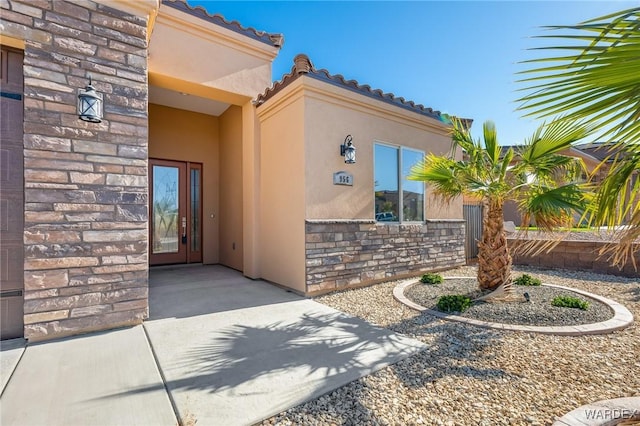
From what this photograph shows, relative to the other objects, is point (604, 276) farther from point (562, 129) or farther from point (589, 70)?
point (589, 70)

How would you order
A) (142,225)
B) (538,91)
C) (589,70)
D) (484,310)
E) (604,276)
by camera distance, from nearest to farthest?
1. (589,70)
2. (538,91)
3. (142,225)
4. (484,310)
5. (604,276)

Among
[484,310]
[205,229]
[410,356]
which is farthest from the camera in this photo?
[205,229]

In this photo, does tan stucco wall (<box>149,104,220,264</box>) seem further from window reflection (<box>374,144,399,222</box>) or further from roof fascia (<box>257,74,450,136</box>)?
window reflection (<box>374,144,399,222</box>)

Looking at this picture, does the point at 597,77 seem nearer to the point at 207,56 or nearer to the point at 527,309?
the point at 527,309

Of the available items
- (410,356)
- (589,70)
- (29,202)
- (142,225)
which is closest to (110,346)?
(142,225)

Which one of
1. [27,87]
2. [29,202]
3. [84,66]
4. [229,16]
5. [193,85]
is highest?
[229,16]

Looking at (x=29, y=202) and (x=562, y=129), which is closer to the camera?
(x=29, y=202)

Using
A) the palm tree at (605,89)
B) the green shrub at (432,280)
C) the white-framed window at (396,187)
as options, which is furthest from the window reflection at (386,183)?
the palm tree at (605,89)

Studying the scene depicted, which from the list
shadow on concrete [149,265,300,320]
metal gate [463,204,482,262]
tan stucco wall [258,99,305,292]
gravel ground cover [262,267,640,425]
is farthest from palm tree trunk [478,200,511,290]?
metal gate [463,204,482,262]

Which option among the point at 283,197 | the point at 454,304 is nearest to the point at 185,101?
the point at 283,197

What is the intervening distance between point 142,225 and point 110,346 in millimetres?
1478

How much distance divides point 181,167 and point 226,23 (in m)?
3.92

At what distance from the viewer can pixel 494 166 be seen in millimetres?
4871

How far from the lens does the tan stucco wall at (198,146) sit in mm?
7723
